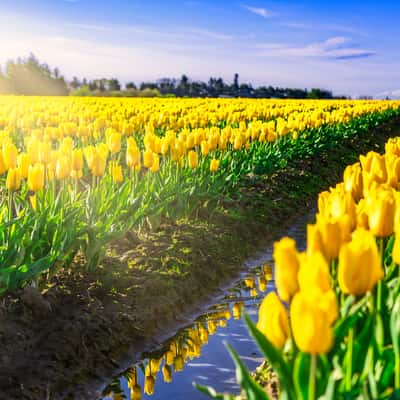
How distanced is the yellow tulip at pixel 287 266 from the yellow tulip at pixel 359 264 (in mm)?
150

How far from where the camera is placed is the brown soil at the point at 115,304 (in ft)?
13.5

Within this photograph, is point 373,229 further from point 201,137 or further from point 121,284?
point 201,137

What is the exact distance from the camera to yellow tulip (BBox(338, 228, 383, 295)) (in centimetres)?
205

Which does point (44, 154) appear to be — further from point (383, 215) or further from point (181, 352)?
point (383, 215)

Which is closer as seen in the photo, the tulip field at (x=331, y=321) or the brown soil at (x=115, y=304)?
the tulip field at (x=331, y=321)

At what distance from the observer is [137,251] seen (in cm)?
614

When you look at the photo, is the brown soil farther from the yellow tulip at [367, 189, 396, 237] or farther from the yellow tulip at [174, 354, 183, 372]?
the yellow tulip at [367, 189, 396, 237]

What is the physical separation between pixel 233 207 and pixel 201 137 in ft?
3.59

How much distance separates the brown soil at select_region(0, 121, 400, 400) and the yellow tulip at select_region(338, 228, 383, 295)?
2.36 metres

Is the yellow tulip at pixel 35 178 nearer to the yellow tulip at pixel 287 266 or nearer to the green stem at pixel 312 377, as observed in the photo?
the yellow tulip at pixel 287 266

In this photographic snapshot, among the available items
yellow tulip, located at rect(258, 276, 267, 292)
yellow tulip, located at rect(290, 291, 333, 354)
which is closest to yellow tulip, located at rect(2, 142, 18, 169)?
yellow tulip, located at rect(258, 276, 267, 292)

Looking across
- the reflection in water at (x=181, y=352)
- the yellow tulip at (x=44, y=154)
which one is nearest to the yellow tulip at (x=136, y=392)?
the reflection in water at (x=181, y=352)

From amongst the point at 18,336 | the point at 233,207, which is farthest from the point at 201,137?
the point at 18,336

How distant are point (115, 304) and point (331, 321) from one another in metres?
3.34
